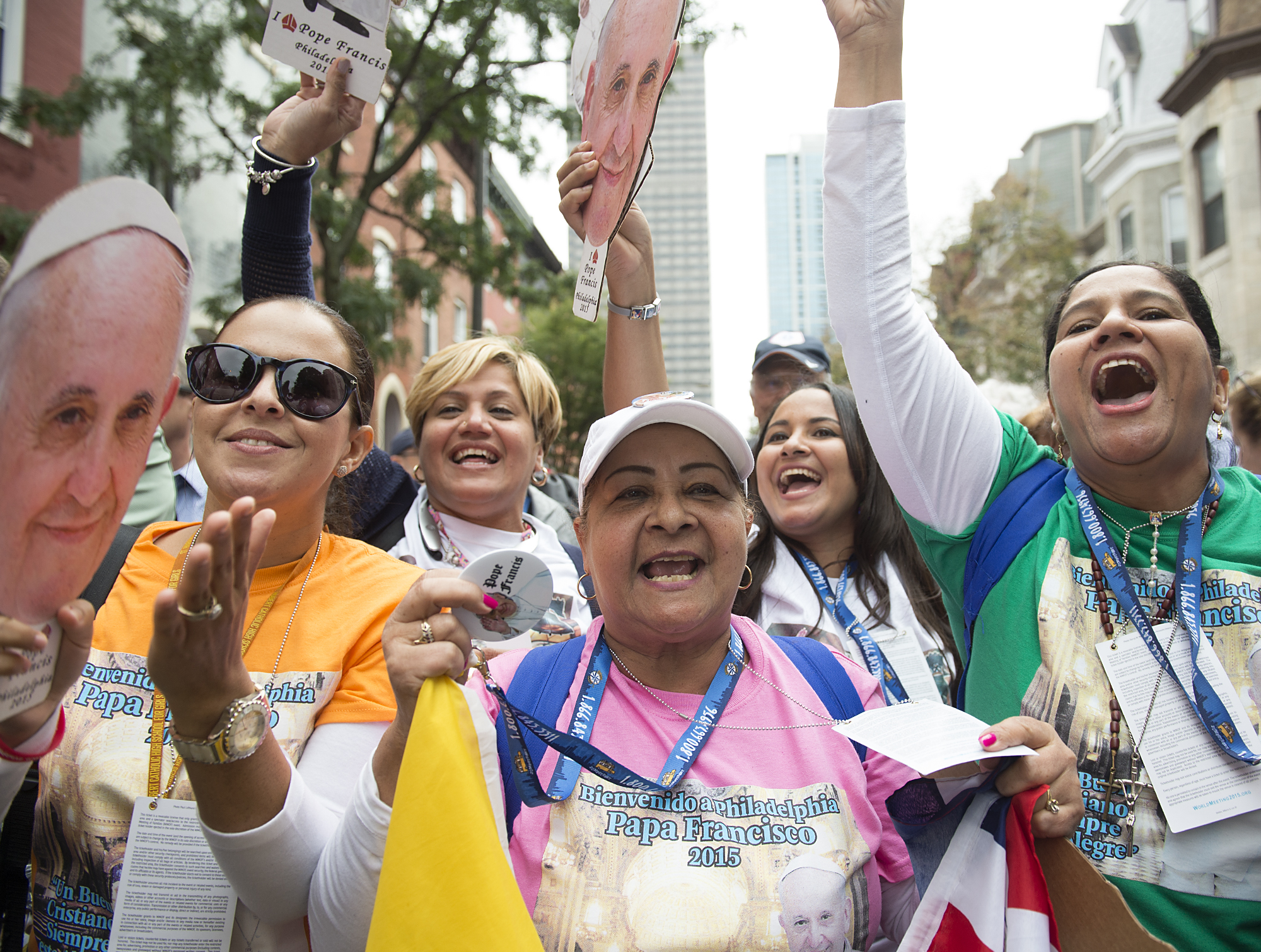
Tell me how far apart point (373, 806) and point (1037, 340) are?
22.2 meters

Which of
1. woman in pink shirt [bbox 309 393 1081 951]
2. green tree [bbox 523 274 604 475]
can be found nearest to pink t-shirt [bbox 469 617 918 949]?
woman in pink shirt [bbox 309 393 1081 951]


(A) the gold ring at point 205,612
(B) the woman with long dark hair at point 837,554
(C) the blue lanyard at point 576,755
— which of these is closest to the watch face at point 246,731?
(A) the gold ring at point 205,612

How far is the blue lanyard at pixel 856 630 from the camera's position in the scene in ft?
8.77

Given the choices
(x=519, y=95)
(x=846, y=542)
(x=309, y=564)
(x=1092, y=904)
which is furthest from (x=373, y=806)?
(x=519, y=95)

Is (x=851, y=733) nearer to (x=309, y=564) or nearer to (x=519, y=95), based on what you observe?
(x=309, y=564)

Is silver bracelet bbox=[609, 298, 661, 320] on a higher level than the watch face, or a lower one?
higher

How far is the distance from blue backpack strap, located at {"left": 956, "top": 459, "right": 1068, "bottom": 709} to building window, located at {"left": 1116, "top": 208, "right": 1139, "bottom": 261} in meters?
26.2

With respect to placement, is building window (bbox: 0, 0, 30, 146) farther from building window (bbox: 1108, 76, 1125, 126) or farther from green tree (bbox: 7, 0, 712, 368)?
building window (bbox: 1108, 76, 1125, 126)

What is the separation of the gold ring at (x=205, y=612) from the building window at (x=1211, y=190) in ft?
72.1

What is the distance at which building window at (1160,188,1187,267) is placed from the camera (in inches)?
926

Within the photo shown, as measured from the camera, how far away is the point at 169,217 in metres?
0.95

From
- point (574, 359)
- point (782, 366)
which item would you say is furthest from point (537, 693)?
point (574, 359)

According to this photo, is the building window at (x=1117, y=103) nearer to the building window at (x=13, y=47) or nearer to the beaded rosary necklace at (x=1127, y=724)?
the building window at (x=13, y=47)

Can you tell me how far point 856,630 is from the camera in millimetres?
2785
